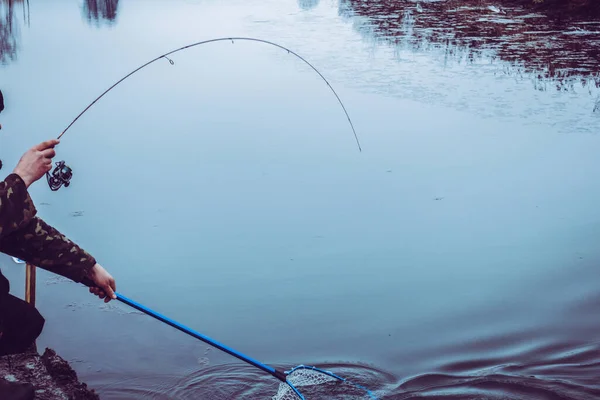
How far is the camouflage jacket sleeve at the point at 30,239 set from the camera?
1.84 metres

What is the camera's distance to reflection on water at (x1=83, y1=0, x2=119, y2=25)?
1338 cm

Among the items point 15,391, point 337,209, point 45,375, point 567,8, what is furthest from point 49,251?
point 567,8

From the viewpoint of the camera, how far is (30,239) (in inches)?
77.6

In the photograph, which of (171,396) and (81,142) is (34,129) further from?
(171,396)

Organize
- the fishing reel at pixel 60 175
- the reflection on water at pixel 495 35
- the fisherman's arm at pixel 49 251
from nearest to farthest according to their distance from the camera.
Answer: the fisherman's arm at pixel 49 251, the fishing reel at pixel 60 175, the reflection on water at pixel 495 35

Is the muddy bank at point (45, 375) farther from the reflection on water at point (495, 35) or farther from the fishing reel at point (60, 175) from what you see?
the reflection on water at point (495, 35)

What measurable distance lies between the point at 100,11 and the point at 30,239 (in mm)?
13411

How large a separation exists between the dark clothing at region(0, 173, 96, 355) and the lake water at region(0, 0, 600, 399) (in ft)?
4.60

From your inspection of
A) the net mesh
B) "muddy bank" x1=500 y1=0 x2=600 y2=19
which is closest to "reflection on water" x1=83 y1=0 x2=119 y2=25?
"muddy bank" x1=500 y1=0 x2=600 y2=19

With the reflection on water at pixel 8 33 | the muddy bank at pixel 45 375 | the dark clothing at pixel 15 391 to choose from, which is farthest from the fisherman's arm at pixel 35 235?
the reflection on water at pixel 8 33

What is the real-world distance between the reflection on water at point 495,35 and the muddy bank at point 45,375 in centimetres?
593

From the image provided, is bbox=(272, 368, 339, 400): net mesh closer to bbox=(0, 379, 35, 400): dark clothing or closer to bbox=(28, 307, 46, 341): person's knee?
bbox=(28, 307, 46, 341): person's knee

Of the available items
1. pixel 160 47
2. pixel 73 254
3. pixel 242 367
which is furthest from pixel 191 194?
pixel 160 47

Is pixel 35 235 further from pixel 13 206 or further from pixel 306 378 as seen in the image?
pixel 306 378
